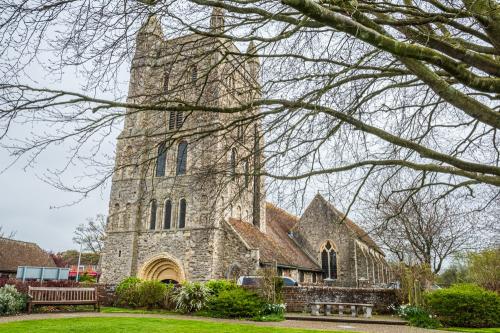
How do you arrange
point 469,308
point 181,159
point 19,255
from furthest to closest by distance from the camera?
point 19,255, point 469,308, point 181,159

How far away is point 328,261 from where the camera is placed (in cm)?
3216

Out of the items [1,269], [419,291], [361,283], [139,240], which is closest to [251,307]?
[419,291]

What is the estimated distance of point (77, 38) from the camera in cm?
528

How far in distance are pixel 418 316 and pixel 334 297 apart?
14.7 ft

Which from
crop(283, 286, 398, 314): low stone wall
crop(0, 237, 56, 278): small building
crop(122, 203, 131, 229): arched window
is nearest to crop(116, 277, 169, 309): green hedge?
crop(283, 286, 398, 314): low stone wall

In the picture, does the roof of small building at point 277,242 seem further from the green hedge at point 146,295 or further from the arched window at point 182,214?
the green hedge at point 146,295

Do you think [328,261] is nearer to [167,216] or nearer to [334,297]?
[334,297]

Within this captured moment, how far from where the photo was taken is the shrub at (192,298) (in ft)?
52.5

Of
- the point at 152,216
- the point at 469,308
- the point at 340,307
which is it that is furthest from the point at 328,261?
the point at 469,308

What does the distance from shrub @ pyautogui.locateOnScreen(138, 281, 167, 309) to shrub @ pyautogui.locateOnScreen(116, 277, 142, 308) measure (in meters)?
0.36

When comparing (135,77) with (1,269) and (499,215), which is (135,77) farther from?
(1,269)

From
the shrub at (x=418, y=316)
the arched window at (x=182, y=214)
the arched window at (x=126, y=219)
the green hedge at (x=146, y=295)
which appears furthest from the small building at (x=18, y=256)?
the shrub at (x=418, y=316)

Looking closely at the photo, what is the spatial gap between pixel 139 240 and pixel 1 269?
17.0 m

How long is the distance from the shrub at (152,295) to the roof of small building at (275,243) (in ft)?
23.4
